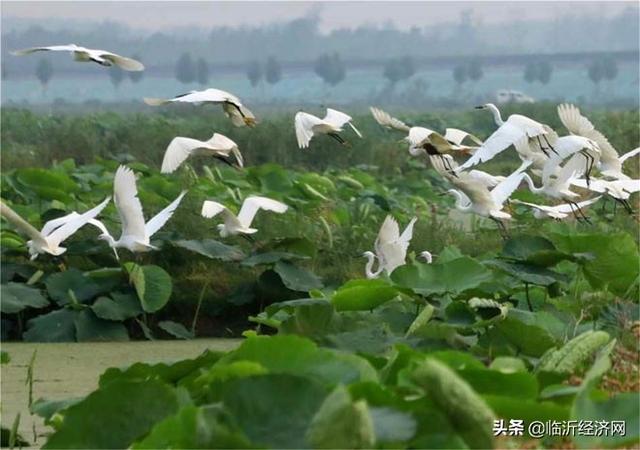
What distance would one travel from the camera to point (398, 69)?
50.1 meters

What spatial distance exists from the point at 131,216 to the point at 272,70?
40195 millimetres

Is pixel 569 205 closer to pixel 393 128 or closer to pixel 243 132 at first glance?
pixel 393 128

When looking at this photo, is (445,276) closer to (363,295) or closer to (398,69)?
(363,295)

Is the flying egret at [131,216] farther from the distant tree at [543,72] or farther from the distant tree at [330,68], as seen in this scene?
the distant tree at [543,72]

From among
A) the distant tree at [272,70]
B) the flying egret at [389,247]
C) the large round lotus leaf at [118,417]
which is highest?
the large round lotus leaf at [118,417]

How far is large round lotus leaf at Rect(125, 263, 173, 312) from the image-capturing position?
5812 mm

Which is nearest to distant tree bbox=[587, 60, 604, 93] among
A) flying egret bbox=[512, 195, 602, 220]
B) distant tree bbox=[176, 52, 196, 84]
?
distant tree bbox=[176, 52, 196, 84]

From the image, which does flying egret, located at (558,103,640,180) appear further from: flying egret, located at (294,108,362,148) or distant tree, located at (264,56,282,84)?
Answer: distant tree, located at (264,56,282,84)

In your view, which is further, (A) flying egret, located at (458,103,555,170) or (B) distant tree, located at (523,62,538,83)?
(B) distant tree, located at (523,62,538,83)

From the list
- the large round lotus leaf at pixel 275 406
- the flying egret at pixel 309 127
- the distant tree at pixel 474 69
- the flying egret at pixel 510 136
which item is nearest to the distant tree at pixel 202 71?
the distant tree at pixel 474 69

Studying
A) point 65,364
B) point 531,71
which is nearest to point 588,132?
point 65,364

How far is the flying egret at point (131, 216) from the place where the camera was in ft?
17.0

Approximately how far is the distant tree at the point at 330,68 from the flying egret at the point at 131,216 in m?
39.2

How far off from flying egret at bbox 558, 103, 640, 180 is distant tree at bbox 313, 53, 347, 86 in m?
39.0
